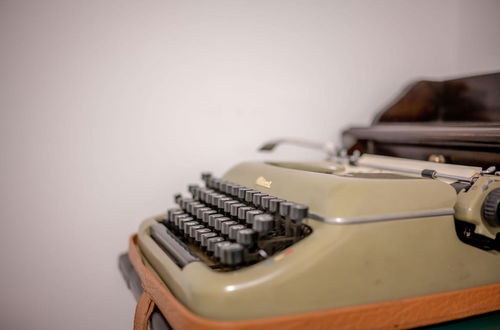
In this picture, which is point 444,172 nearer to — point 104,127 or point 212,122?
point 212,122

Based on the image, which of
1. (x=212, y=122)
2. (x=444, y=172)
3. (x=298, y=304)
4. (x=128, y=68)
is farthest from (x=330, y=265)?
(x=128, y=68)

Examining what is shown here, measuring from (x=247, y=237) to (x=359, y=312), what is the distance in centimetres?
24

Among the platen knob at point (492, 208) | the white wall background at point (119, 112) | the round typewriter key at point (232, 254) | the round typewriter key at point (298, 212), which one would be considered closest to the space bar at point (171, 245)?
the round typewriter key at point (232, 254)

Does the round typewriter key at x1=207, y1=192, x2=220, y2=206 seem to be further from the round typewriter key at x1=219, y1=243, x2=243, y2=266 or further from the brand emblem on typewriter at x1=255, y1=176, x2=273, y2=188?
the round typewriter key at x1=219, y1=243, x2=243, y2=266

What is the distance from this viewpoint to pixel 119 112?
4.31 ft

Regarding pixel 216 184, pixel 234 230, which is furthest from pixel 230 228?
pixel 216 184

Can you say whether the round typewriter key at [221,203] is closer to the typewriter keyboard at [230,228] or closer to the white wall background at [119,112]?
the typewriter keyboard at [230,228]

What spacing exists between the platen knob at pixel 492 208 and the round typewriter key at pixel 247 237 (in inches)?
18.8

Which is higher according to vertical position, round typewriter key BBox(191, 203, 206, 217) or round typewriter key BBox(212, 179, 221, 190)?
round typewriter key BBox(212, 179, 221, 190)

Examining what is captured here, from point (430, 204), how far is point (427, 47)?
50.9 inches

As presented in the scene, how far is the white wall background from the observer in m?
1.23

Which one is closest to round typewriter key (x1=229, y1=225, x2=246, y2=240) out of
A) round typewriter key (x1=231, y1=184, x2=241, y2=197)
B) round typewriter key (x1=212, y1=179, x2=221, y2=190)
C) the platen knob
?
round typewriter key (x1=231, y1=184, x2=241, y2=197)

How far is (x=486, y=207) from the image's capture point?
0.76 meters

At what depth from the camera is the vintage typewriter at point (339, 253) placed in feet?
2.10
